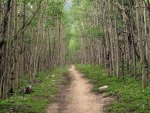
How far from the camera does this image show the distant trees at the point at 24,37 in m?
16.0

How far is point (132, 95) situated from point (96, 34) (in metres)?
13.9

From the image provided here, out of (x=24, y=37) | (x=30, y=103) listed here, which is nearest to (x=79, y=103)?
(x=30, y=103)

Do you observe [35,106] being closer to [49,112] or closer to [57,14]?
[49,112]

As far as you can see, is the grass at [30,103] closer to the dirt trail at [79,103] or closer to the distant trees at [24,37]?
the dirt trail at [79,103]

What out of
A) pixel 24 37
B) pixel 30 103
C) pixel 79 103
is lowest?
pixel 79 103

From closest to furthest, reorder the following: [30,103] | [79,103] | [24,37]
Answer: [30,103] → [79,103] → [24,37]

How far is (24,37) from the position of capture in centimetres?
2933

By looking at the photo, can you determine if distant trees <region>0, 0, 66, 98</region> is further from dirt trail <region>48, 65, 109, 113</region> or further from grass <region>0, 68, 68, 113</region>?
dirt trail <region>48, 65, 109, 113</region>

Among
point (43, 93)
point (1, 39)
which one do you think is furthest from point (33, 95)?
point (1, 39)

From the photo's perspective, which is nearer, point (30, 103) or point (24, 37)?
point (30, 103)

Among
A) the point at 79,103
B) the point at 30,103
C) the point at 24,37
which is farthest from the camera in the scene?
the point at 24,37

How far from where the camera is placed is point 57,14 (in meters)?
35.2

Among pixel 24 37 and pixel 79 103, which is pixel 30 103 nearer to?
→ pixel 79 103

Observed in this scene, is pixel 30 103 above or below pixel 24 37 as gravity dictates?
below
